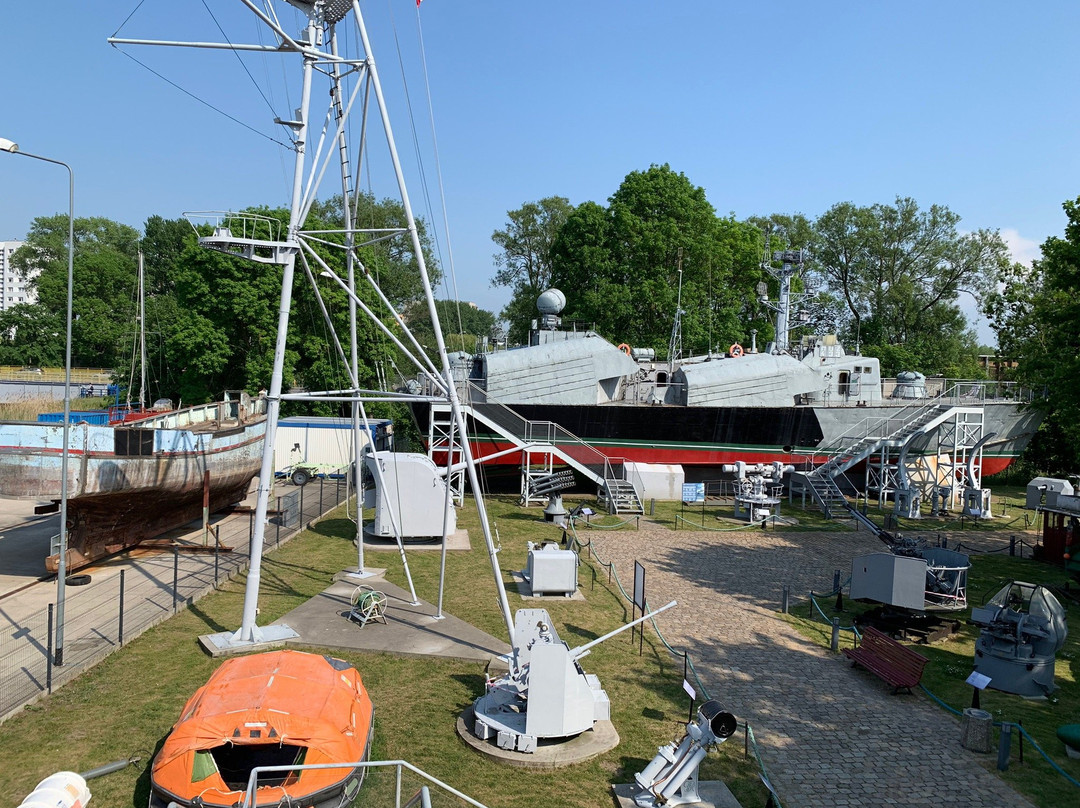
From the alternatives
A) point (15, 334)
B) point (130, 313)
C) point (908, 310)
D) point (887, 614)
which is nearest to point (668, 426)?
point (887, 614)

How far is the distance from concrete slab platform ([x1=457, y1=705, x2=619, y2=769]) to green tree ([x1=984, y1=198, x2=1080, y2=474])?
20.2 metres

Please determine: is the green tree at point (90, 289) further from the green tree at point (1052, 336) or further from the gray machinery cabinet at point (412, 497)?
the green tree at point (1052, 336)

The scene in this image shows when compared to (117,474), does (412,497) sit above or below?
below

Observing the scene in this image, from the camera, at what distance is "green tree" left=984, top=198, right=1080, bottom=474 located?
23406mm

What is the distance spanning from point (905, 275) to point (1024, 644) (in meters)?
49.7

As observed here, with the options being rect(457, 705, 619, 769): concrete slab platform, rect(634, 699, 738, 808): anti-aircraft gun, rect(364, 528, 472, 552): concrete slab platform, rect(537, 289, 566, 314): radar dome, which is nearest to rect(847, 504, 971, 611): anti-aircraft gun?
rect(457, 705, 619, 769): concrete slab platform

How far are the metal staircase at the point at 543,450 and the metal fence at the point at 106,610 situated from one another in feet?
25.9

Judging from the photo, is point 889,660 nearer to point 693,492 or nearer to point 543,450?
point 693,492

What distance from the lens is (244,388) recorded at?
1588 inches

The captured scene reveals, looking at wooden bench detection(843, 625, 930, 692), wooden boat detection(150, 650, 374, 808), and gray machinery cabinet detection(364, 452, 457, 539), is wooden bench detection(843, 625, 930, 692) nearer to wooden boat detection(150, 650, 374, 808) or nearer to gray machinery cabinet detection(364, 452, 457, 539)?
wooden boat detection(150, 650, 374, 808)

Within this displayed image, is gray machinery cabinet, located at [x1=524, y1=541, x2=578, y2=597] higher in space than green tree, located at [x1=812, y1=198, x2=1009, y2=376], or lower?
lower

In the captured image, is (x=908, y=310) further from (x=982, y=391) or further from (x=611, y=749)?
(x=611, y=749)

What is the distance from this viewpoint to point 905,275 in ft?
184

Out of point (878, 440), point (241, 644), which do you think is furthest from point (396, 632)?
point (878, 440)
